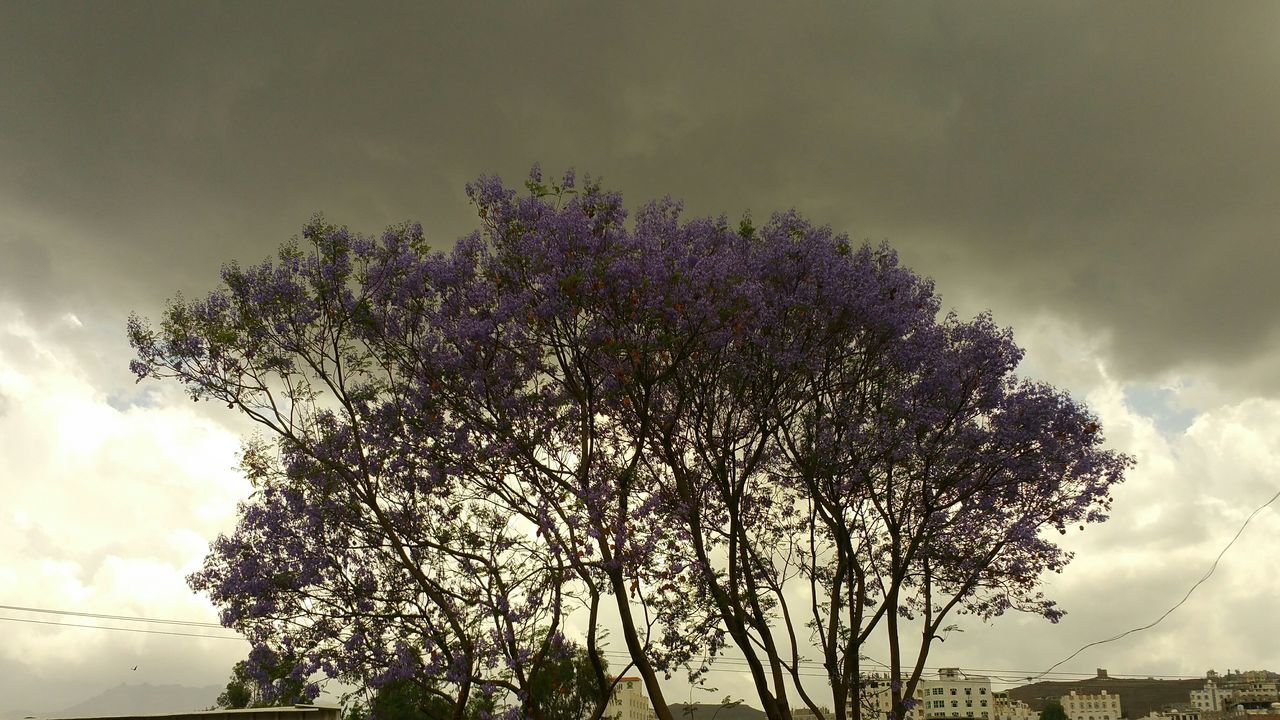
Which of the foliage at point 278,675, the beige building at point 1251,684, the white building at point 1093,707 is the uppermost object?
the foliage at point 278,675

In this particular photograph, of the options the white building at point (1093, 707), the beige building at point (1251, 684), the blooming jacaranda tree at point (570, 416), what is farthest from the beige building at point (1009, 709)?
the blooming jacaranda tree at point (570, 416)

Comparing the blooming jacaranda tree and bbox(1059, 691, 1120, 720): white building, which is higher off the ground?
the blooming jacaranda tree

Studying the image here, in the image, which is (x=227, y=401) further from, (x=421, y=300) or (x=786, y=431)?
(x=786, y=431)

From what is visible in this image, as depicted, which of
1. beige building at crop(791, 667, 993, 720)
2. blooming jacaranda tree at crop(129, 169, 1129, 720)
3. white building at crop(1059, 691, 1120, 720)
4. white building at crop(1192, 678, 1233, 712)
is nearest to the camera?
blooming jacaranda tree at crop(129, 169, 1129, 720)

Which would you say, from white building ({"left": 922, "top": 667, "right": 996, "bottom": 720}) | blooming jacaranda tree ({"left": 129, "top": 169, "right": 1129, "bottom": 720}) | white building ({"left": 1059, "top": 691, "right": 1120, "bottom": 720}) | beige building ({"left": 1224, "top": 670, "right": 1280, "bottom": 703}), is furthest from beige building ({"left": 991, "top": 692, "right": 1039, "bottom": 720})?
blooming jacaranda tree ({"left": 129, "top": 169, "right": 1129, "bottom": 720})

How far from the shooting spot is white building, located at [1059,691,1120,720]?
184m

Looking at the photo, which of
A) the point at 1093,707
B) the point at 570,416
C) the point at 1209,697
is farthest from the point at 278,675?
the point at 1209,697

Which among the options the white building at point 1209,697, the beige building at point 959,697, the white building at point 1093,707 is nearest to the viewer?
the beige building at point 959,697

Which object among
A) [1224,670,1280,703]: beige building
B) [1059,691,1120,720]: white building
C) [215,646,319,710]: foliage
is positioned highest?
[215,646,319,710]: foliage

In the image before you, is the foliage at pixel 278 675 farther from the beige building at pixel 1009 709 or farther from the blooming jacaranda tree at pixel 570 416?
the beige building at pixel 1009 709

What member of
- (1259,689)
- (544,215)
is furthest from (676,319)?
(1259,689)

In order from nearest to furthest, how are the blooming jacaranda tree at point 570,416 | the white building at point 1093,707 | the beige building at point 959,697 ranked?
the blooming jacaranda tree at point 570,416 → the beige building at point 959,697 → the white building at point 1093,707

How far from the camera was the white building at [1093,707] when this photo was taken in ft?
604

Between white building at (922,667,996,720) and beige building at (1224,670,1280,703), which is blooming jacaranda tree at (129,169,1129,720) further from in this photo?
beige building at (1224,670,1280,703)
